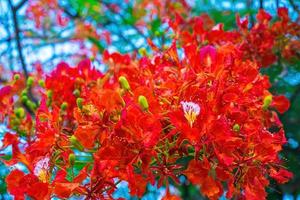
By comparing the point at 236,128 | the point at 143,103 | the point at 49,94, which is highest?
the point at 49,94

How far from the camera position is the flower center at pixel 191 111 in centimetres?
131

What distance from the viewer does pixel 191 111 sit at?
1323 millimetres

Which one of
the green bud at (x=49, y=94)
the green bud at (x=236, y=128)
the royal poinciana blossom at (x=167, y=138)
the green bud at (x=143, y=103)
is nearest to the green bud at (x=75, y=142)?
the royal poinciana blossom at (x=167, y=138)

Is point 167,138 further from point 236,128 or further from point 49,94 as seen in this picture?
point 49,94

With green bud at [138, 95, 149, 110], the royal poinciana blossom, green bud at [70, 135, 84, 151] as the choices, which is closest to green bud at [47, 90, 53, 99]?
the royal poinciana blossom

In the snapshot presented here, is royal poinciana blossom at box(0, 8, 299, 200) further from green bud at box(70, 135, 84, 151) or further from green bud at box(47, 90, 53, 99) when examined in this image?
green bud at box(47, 90, 53, 99)

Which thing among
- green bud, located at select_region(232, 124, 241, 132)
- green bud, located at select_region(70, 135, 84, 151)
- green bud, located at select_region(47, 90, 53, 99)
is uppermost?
green bud, located at select_region(47, 90, 53, 99)

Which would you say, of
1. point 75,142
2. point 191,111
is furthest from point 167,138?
point 75,142

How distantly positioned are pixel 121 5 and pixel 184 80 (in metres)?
2.34

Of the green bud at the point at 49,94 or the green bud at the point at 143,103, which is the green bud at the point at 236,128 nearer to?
the green bud at the point at 143,103

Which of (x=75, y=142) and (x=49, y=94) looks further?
(x=49, y=94)

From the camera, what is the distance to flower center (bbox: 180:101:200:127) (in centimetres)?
131

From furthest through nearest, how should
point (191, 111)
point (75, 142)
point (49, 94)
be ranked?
1. point (49, 94)
2. point (75, 142)
3. point (191, 111)

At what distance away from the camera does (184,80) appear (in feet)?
4.98
